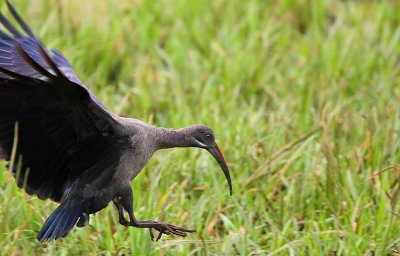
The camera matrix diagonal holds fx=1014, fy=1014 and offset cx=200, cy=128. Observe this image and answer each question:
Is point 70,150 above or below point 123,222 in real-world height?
above

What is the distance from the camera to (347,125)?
714cm

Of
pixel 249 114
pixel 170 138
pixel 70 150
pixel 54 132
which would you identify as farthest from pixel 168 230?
pixel 249 114

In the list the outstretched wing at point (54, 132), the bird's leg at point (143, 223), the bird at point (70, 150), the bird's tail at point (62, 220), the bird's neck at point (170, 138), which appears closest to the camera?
the outstretched wing at point (54, 132)

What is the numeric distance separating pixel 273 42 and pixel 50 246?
3.95 metres

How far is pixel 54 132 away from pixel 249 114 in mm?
2530

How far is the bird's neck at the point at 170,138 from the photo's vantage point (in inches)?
218

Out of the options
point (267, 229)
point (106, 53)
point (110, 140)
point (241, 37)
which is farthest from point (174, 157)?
point (241, 37)

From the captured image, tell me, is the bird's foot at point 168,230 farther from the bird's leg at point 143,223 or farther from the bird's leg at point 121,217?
the bird's leg at point 121,217

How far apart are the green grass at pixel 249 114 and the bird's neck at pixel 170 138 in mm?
409

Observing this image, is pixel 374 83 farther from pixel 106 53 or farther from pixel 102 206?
pixel 102 206

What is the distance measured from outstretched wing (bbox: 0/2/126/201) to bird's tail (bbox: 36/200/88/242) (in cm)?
12

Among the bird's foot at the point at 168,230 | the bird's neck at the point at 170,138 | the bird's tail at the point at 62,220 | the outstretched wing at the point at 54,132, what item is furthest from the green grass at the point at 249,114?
the bird's neck at the point at 170,138

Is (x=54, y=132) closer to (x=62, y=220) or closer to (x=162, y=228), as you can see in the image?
(x=62, y=220)

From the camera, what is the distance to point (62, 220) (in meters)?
5.19
